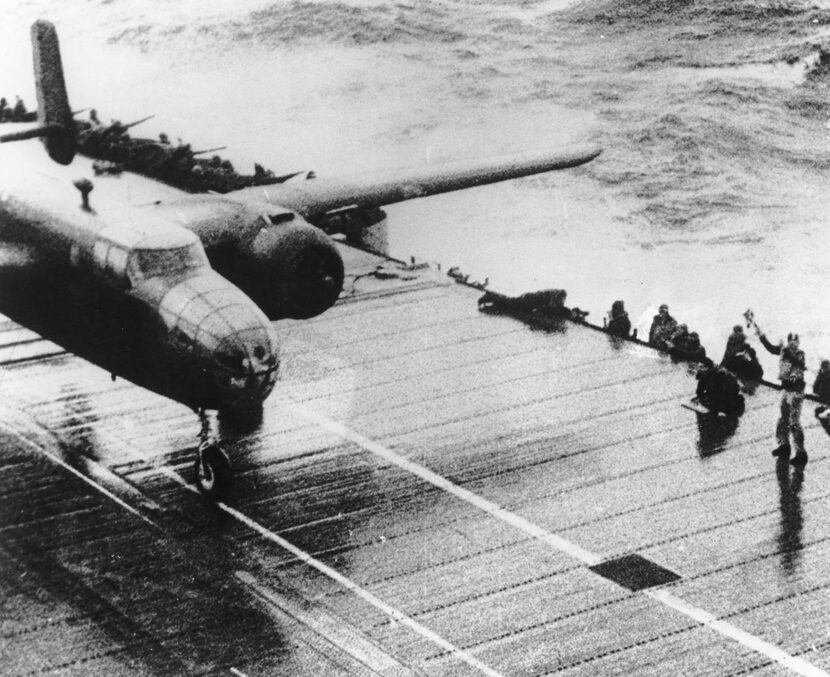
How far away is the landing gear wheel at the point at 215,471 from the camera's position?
17391 millimetres

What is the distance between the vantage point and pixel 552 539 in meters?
16.1

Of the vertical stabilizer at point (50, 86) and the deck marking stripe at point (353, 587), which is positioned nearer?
the deck marking stripe at point (353, 587)

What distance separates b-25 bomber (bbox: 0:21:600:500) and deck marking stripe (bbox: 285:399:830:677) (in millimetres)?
1880

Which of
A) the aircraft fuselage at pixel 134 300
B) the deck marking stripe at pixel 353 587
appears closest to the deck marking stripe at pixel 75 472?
the deck marking stripe at pixel 353 587

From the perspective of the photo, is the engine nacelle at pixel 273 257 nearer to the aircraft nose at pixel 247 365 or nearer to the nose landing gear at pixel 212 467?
the nose landing gear at pixel 212 467

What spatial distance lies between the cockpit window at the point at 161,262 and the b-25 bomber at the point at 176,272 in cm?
2

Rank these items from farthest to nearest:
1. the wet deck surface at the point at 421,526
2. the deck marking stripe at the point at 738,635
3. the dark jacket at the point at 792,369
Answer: the dark jacket at the point at 792,369, the wet deck surface at the point at 421,526, the deck marking stripe at the point at 738,635

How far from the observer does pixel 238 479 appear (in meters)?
18.5

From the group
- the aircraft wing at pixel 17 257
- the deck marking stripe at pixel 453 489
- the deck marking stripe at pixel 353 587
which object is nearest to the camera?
the deck marking stripe at pixel 353 587

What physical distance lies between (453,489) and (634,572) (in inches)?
149

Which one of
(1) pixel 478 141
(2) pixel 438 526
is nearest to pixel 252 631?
(2) pixel 438 526

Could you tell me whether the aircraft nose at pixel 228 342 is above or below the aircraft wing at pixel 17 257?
below

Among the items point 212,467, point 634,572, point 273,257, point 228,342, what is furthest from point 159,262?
point 634,572

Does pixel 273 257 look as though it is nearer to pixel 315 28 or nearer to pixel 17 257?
pixel 17 257
